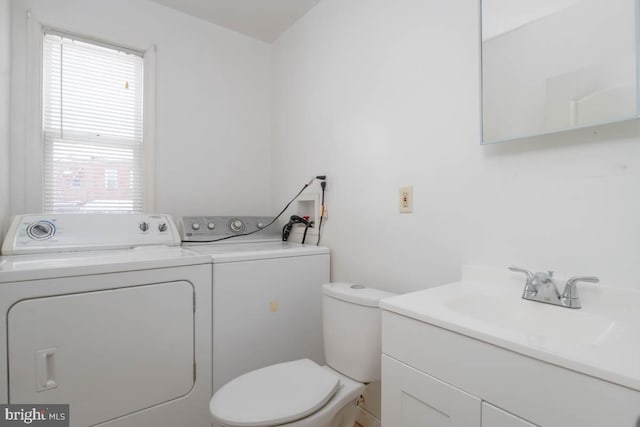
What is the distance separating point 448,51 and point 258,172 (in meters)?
1.67

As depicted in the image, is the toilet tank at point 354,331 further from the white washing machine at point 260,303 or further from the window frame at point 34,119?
the window frame at point 34,119

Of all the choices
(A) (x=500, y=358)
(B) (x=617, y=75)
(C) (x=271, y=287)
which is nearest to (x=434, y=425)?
(A) (x=500, y=358)

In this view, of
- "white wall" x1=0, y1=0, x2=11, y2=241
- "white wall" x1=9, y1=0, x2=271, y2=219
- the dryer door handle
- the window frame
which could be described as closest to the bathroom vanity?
the dryer door handle

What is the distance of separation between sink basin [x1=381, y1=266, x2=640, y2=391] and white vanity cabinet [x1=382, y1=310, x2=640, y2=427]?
2 cm

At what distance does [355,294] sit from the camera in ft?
4.44

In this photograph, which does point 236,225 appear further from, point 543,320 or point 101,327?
point 543,320

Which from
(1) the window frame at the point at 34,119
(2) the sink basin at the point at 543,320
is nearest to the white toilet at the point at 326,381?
(2) the sink basin at the point at 543,320

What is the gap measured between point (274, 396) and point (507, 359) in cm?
80

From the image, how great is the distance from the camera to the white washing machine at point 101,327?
108 cm

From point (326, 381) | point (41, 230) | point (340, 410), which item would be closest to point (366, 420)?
point (340, 410)

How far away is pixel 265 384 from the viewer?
1191 mm

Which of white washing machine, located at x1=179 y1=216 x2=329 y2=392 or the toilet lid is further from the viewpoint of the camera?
white washing machine, located at x1=179 y1=216 x2=329 y2=392

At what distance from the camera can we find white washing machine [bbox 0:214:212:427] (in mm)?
1085

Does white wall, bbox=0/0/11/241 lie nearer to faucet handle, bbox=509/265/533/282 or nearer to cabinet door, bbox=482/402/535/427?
cabinet door, bbox=482/402/535/427
